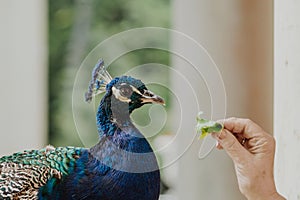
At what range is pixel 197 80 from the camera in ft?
4.57

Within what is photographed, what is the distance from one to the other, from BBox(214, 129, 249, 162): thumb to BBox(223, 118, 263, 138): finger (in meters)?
0.04

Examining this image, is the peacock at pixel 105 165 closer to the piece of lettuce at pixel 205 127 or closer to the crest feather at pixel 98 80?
the crest feather at pixel 98 80

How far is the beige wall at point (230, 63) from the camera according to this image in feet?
7.02

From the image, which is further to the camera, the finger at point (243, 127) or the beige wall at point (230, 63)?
the beige wall at point (230, 63)

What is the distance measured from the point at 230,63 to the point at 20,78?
1014 mm

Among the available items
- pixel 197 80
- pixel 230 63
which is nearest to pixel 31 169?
pixel 197 80

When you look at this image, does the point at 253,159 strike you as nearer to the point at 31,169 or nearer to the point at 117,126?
the point at 117,126

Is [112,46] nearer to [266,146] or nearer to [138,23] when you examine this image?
[266,146]

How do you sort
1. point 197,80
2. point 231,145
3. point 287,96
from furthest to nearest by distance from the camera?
point 287,96
point 197,80
point 231,145

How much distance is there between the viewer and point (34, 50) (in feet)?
9.46

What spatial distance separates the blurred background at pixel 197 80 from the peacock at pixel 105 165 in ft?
0.32

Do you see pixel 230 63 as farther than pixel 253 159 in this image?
Yes

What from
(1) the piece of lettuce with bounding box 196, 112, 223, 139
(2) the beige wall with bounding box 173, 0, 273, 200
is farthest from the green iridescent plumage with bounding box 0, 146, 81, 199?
(2) the beige wall with bounding box 173, 0, 273, 200

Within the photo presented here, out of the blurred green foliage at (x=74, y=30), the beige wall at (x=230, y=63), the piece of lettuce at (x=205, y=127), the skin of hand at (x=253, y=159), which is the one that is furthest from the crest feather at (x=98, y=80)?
the blurred green foliage at (x=74, y=30)
